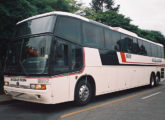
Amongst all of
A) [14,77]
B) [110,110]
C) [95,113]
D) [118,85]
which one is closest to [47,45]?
[14,77]

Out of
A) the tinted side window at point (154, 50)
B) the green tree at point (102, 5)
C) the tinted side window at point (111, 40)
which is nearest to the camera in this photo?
the tinted side window at point (111, 40)

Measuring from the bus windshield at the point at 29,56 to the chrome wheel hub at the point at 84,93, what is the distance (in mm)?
1843

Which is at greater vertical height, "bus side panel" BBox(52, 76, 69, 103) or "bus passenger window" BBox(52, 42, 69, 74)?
"bus passenger window" BBox(52, 42, 69, 74)

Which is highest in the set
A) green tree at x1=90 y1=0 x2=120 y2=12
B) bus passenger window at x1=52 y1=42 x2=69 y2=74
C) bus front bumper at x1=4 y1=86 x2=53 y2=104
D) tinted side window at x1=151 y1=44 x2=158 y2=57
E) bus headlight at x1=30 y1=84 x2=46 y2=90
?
green tree at x1=90 y1=0 x2=120 y2=12

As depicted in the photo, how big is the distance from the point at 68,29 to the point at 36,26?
1.14 m

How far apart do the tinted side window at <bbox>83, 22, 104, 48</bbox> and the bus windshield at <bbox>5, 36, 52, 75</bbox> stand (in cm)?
198

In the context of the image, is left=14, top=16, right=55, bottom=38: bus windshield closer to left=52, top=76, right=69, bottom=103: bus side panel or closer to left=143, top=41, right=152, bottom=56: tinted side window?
left=52, top=76, right=69, bottom=103: bus side panel

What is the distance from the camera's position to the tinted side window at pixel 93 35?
7.49 m

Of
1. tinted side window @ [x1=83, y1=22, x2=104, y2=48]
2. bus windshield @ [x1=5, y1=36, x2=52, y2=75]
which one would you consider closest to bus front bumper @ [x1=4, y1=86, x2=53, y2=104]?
bus windshield @ [x1=5, y1=36, x2=52, y2=75]

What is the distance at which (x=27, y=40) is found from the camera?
6.43 meters

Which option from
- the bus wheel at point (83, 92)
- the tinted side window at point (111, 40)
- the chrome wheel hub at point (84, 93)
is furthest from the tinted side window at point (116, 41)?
the chrome wheel hub at point (84, 93)

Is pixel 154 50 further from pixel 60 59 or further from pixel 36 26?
pixel 36 26

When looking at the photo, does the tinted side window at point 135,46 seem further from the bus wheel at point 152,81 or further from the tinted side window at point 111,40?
the bus wheel at point 152,81

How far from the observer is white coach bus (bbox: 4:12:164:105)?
573cm
